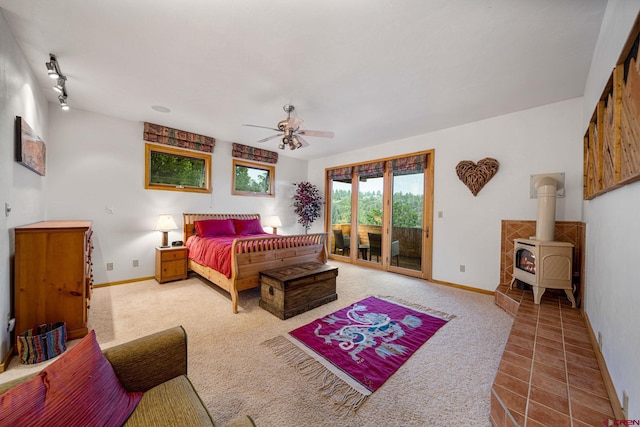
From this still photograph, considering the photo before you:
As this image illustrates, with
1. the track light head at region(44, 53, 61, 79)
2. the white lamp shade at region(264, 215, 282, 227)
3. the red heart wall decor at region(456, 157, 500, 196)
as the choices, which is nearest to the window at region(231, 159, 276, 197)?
the white lamp shade at region(264, 215, 282, 227)

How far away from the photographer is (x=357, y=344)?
234 cm

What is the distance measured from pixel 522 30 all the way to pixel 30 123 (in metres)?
4.85

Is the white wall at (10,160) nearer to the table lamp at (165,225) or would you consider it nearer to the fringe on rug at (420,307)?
the table lamp at (165,225)

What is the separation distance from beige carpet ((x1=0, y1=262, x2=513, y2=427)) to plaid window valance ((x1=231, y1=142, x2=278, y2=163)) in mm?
2993

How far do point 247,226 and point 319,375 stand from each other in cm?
369

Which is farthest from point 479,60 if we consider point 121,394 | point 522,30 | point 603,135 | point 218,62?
point 121,394

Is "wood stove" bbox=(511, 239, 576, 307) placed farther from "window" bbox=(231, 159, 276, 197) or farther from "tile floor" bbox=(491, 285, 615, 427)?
"window" bbox=(231, 159, 276, 197)

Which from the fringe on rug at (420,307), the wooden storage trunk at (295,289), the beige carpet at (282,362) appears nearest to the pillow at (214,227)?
the beige carpet at (282,362)

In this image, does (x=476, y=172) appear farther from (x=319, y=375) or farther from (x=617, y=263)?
(x=319, y=375)

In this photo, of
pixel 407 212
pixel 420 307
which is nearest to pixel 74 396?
pixel 420 307

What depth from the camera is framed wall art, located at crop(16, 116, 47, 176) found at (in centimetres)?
220

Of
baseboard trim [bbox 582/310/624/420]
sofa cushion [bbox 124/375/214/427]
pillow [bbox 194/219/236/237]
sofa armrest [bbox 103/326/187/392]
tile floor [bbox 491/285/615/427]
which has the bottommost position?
tile floor [bbox 491/285/615/427]

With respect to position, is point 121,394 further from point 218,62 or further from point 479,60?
point 479,60

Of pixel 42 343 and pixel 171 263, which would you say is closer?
pixel 42 343
